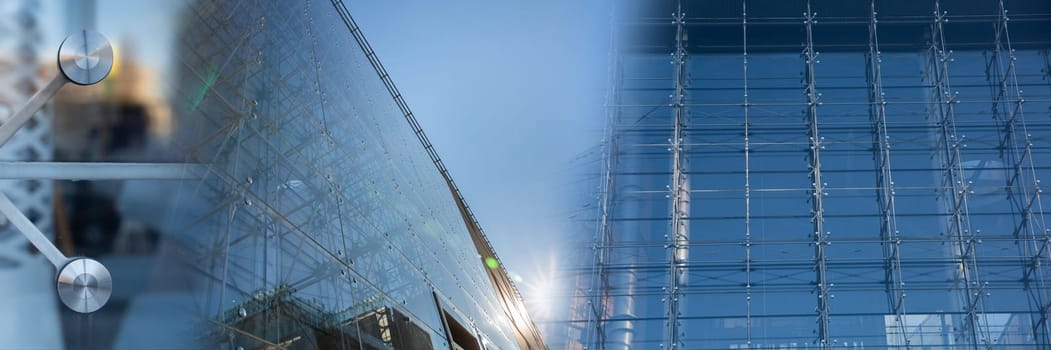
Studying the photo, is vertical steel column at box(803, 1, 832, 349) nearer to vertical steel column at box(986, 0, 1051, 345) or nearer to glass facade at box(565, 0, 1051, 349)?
glass facade at box(565, 0, 1051, 349)

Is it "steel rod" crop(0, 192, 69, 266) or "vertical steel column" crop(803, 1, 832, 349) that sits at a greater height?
"vertical steel column" crop(803, 1, 832, 349)

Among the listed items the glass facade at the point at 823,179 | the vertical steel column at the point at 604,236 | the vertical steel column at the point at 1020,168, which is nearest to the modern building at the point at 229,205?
the vertical steel column at the point at 604,236

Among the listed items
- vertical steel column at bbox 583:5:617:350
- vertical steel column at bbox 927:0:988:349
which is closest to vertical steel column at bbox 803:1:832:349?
vertical steel column at bbox 927:0:988:349

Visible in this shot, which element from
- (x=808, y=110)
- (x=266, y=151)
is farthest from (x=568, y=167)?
(x=266, y=151)

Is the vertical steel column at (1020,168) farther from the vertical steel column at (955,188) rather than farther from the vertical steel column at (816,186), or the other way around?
the vertical steel column at (816,186)

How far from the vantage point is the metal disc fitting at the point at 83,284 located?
0.94 metres

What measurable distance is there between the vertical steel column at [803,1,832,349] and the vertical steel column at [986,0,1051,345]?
1.80 meters

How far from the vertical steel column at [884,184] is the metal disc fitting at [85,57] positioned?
976 centimetres

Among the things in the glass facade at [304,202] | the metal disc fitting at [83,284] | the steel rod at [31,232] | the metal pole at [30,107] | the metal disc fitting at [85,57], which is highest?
the glass facade at [304,202]

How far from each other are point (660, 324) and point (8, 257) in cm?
928

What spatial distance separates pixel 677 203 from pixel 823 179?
155cm

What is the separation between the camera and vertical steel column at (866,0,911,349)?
32.6ft

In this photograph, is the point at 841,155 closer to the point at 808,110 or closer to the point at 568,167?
the point at 808,110

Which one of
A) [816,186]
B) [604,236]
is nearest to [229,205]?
[604,236]
